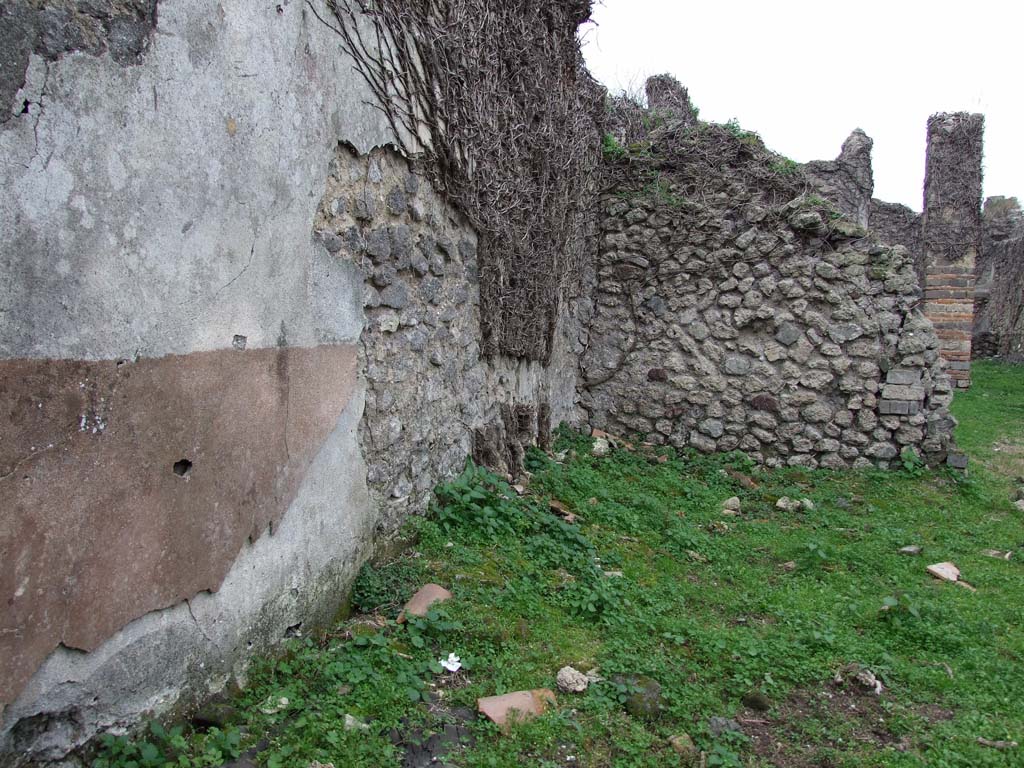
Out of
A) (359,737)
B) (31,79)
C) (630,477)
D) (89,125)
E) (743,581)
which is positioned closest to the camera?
(31,79)

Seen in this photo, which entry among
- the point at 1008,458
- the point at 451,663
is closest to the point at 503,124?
the point at 451,663

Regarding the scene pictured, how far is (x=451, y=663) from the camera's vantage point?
8.90 ft

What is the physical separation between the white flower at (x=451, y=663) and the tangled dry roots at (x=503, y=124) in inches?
88.1

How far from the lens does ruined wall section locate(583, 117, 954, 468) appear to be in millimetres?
6273

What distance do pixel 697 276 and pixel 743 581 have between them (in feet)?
11.0

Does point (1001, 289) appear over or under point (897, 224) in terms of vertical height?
under

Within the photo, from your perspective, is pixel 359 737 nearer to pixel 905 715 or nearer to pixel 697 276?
pixel 905 715

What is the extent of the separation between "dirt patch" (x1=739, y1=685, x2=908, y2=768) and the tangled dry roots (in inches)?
107

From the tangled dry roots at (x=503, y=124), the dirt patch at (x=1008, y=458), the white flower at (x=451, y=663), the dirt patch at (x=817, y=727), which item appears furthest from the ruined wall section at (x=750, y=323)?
the white flower at (x=451, y=663)

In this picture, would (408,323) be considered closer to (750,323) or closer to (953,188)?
(750,323)

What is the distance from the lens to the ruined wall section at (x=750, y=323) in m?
Answer: 6.27

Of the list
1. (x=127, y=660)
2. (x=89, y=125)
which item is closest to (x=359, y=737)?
(x=127, y=660)

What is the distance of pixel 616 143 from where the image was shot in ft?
22.8

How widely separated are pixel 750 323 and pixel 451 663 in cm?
477
